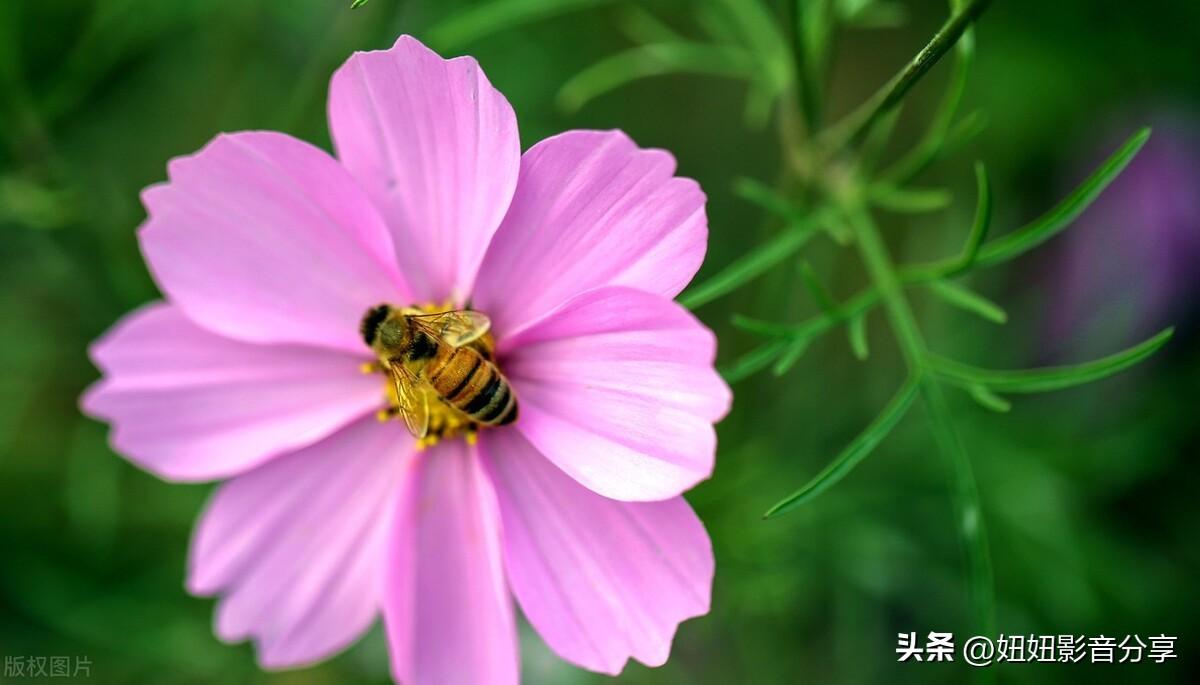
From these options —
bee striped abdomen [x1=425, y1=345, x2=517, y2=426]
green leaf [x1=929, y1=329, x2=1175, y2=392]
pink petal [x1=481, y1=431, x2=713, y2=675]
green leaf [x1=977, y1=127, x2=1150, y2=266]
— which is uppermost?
green leaf [x1=977, y1=127, x2=1150, y2=266]

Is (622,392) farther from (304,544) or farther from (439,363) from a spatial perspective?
(304,544)

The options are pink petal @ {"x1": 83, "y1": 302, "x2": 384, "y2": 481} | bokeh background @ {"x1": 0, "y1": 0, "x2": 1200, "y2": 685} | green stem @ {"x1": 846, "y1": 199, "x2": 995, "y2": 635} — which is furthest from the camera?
bokeh background @ {"x1": 0, "y1": 0, "x2": 1200, "y2": 685}

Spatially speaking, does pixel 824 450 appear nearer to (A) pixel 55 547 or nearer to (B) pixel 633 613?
(B) pixel 633 613

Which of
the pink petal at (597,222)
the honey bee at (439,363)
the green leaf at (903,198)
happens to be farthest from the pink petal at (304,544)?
the green leaf at (903,198)

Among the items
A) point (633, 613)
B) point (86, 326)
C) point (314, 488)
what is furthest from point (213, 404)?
point (86, 326)

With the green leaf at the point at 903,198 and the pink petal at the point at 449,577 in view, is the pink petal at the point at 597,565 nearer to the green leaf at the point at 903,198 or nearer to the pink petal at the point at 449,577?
the pink petal at the point at 449,577

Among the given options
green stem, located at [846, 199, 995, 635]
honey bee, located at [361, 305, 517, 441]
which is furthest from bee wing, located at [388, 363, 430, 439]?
green stem, located at [846, 199, 995, 635]

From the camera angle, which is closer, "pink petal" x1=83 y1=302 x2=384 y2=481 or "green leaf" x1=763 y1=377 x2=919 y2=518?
"green leaf" x1=763 y1=377 x2=919 y2=518

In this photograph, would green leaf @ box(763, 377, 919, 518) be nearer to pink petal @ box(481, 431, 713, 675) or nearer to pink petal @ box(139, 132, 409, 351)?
pink petal @ box(481, 431, 713, 675)
